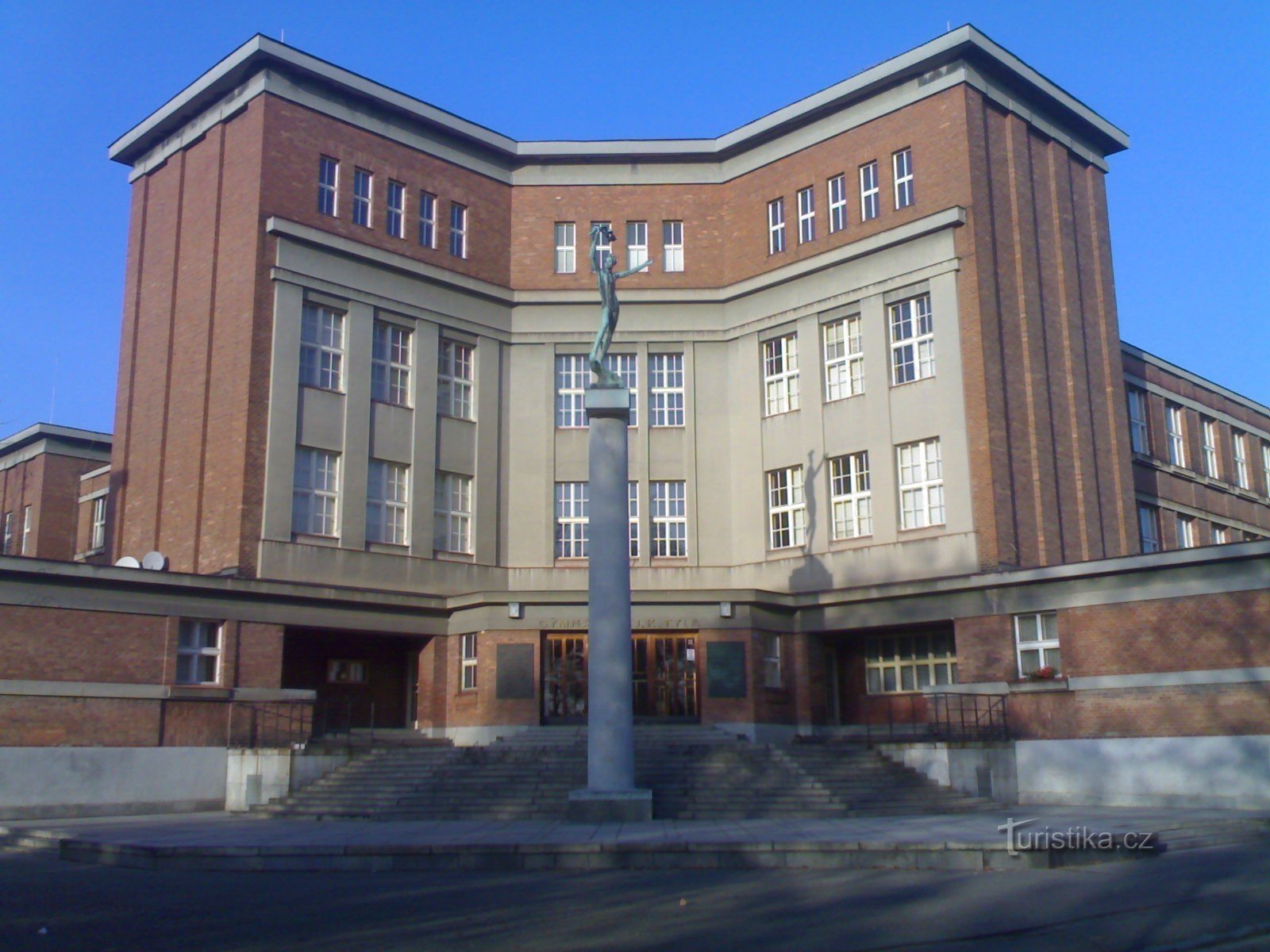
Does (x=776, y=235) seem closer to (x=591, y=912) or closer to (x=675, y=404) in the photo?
(x=675, y=404)

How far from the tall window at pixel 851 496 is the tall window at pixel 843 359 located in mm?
1790

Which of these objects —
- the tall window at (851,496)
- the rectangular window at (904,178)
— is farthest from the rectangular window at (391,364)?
the rectangular window at (904,178)

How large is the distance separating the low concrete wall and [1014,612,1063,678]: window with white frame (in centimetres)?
1752

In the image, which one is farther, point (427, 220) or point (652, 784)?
point (427, 220)

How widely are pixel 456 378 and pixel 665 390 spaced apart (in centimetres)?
603

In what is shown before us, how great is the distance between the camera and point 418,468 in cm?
3456

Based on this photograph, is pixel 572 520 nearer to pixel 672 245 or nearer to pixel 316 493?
pixel 316 493

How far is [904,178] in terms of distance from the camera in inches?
1339

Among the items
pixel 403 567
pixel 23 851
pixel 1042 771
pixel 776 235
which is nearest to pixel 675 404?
pixel 776 235

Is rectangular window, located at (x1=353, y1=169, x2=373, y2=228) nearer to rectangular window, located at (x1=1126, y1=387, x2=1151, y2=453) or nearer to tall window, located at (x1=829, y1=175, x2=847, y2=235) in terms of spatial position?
tall window, located at (x1=829, y1=175, x2=847, y2=235)

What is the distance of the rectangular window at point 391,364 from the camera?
3450 centimetres

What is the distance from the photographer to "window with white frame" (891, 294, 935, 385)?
32.6 metres

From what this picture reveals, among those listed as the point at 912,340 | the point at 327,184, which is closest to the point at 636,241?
the point at 327,184

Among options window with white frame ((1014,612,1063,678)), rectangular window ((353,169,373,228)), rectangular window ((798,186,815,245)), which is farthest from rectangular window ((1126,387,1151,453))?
rectangular window ((353,169,373,228))
